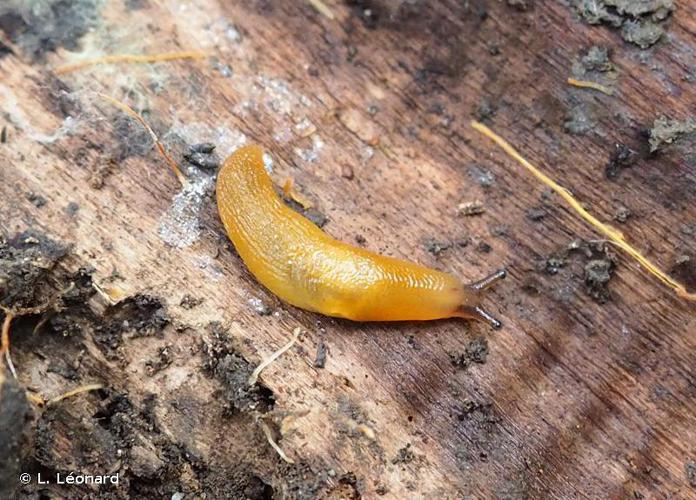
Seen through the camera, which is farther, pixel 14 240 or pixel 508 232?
pixel 508 232

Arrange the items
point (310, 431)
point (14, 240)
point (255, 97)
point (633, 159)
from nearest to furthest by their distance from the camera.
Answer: point (310, 431), point (14, 240), point (633, 159), point (255, 97)

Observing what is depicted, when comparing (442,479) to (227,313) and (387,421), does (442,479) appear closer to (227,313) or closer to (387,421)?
(387,421)

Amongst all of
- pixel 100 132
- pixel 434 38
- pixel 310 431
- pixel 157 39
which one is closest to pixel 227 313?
pixel 310 431

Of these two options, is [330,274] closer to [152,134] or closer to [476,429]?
[476,429]

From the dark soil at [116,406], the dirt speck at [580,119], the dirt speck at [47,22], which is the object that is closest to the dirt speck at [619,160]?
the dirt speck at [580,119]

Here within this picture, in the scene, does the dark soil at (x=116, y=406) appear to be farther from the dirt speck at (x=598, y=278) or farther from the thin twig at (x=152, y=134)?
the dirt speck at (x=598, y=278)

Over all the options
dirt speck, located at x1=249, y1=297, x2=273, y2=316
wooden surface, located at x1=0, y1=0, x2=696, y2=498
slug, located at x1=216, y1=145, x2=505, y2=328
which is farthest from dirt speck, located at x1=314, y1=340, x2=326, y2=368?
dirt speck, located at x1=249, y1=297, x2=273, y2=316
